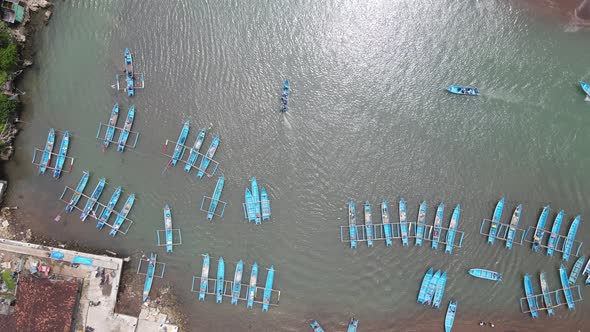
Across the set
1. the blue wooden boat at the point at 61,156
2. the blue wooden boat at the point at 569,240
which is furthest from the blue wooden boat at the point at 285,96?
the blue wooden boat at the point at 569,240

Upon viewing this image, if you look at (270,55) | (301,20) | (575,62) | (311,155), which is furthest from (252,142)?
(575,62)

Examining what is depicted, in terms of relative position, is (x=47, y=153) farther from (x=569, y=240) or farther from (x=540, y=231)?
(x=569, y=240)

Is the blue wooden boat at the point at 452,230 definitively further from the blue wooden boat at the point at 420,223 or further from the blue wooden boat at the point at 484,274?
the blue wooden boat at the point at 484,274

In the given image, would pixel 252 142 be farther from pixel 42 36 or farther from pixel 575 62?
pixel 575 62

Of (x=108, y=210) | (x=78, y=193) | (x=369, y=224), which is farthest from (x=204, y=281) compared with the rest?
(x=369, y=224)

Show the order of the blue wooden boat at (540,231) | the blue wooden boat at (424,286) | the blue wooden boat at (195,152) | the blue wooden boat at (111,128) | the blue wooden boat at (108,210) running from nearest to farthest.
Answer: the blue wooden boat at (424,286)
the blue wooden boat at (540,231)
the blue wooden boat at (108,210)
the blue wooden boat at (195,152)
the blue wooden boat at (111,128)

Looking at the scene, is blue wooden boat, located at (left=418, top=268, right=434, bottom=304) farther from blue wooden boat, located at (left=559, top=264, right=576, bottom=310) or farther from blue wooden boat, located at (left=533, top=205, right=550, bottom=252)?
blue wooden boat, located at (left=559, top=264, right=576, bottom=310)
